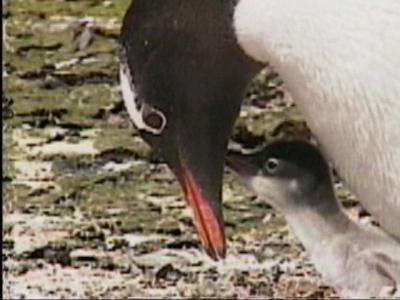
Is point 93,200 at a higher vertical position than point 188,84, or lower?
lower

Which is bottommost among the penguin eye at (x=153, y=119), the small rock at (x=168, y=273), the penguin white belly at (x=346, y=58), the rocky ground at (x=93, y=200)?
the small rock at (x=168, y=273)

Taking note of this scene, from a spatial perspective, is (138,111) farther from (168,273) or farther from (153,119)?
(168,273)

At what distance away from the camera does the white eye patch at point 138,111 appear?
4.59ft

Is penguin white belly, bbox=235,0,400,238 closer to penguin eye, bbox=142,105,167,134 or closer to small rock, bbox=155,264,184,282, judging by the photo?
penguin eye, bbox=142,105,167,134

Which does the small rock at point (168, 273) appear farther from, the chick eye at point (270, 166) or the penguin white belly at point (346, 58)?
the penguin white belly at point (346, 58)

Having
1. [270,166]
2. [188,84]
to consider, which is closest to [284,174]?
[270,166]

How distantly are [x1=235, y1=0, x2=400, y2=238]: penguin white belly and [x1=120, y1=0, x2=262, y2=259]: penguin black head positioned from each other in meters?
0.06

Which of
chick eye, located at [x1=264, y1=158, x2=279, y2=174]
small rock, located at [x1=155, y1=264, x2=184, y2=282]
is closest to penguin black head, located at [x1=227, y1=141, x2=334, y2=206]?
chick eye, located at [x1=264, y1=158, x2=279, y2=174]

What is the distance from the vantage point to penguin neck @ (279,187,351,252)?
1.43m

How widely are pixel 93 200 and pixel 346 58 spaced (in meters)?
0.34

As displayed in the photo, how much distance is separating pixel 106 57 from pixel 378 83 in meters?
0.31

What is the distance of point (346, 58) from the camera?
131cm

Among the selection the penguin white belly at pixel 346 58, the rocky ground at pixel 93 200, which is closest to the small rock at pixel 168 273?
the rocky ground at pixel 93 200

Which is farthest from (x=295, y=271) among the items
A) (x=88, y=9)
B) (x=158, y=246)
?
(x=88, y=9)
